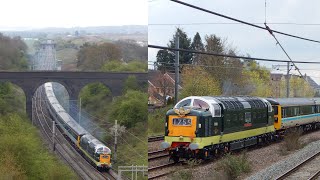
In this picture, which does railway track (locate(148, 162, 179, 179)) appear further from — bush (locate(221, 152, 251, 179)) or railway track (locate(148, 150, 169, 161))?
bush (locate(221, 152, 251, 179))

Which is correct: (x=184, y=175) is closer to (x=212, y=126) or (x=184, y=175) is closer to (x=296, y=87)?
(x=212, y=126)

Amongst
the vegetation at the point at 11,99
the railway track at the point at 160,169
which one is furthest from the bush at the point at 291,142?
the vegetation at the point at 11,99

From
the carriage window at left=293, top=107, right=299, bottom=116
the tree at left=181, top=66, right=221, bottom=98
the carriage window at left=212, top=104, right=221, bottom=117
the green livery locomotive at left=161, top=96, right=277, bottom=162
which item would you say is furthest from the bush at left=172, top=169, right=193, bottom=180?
the carriage window at left=293, top=107, right=299, bottom=116

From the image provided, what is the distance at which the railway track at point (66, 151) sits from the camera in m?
6.20

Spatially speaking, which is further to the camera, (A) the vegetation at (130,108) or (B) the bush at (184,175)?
(B) the bush at (184,175)

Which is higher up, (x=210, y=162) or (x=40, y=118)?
(x=40, y=118)

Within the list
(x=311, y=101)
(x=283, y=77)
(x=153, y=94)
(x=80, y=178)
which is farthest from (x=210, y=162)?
(x=283, y=77)

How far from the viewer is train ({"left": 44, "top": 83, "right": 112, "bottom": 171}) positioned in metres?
6.03

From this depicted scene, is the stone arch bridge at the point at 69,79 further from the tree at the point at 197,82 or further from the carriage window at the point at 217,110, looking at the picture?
the tree at the point at 197,82

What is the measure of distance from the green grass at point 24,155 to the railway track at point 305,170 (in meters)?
3.24

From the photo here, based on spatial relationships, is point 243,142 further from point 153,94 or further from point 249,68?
point 249,68

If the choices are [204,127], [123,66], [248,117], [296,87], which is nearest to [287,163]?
[248,117]

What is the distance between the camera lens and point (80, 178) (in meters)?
6.66

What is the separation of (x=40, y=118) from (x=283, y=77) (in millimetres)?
18481
